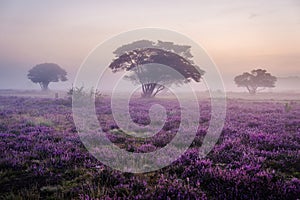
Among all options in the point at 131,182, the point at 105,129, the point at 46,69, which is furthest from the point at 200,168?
the point at 46,69

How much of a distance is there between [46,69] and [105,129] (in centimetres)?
7977

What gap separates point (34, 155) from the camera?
7.14 metres

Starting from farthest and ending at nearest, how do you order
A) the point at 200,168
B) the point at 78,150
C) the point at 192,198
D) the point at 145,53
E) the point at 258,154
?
the point at 145,53, the point at 78,150, the point at 258,154, the point at 200,168, the point at 192,198

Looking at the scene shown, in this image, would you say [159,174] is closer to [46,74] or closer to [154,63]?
[154,63]

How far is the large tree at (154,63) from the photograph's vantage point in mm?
40906

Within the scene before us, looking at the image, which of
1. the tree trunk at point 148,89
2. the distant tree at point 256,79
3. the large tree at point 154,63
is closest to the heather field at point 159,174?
the large tree at point 154,63

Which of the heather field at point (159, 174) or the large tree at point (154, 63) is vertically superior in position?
the large tree at point (154, 63)

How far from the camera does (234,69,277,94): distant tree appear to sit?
77.6m

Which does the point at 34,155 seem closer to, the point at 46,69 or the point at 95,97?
the point at 95,97

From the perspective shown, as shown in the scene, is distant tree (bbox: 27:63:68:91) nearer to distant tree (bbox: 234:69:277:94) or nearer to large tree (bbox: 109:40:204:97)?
large tree (bbox: 109:40:204:97)

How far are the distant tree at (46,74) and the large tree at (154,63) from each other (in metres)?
44.5

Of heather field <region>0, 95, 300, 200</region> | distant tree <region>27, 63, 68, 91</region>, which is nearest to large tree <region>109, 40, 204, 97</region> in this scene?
heather field <region>0, 95, 300, 200</region>

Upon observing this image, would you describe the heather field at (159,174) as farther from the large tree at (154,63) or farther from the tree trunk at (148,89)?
the tree trunk at (148,89)

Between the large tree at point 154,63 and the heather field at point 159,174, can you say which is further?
the large tree at point 154,63
